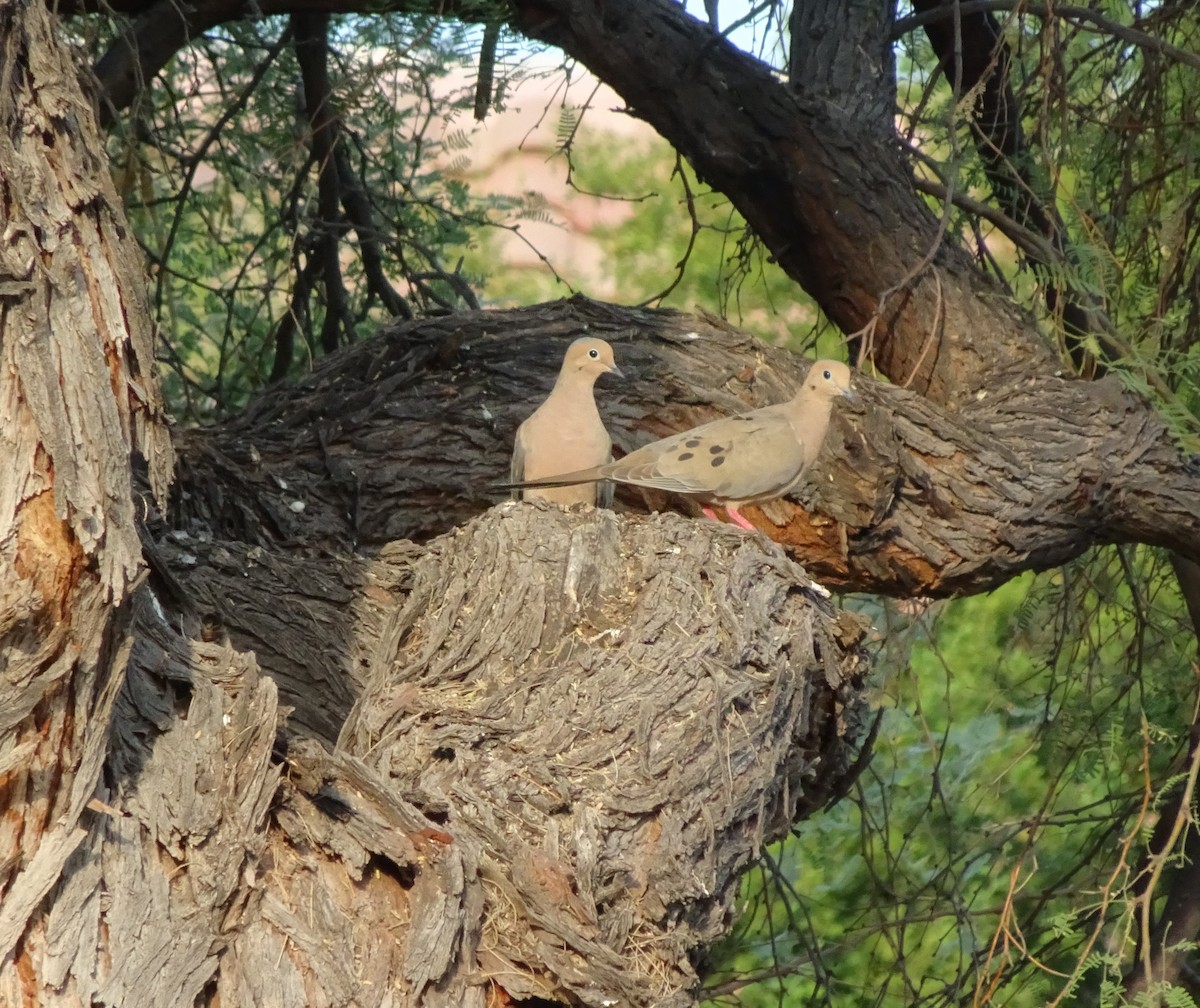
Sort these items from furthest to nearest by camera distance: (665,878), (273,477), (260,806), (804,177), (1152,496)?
(804,177)
(1152,496)
(273,477)
(665,878)
(260,806)

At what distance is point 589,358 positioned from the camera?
13.9ft

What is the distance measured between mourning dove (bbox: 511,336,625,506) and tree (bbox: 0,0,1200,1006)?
1.23 feet

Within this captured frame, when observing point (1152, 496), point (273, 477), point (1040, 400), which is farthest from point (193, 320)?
point (1152, 496)

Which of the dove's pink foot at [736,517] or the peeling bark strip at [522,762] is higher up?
the dove's pink foot at [736,517]

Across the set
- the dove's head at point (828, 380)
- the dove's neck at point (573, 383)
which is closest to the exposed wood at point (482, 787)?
the dove's neck at point (573, 383)

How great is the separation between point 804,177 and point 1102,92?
3.60 ft

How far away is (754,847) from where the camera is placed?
117 inches

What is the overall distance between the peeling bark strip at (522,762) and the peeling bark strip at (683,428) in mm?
631

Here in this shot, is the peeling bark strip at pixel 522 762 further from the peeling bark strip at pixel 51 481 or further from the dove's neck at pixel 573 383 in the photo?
the dove's neck at pixel 573 383

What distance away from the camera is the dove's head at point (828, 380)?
170 inches

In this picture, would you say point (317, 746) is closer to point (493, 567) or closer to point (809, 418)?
point (493, 567)

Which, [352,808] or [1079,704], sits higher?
Result: [1079,704]

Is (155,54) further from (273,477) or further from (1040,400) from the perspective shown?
(1040,400)

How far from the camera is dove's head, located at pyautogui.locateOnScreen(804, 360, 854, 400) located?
14.2 ft
